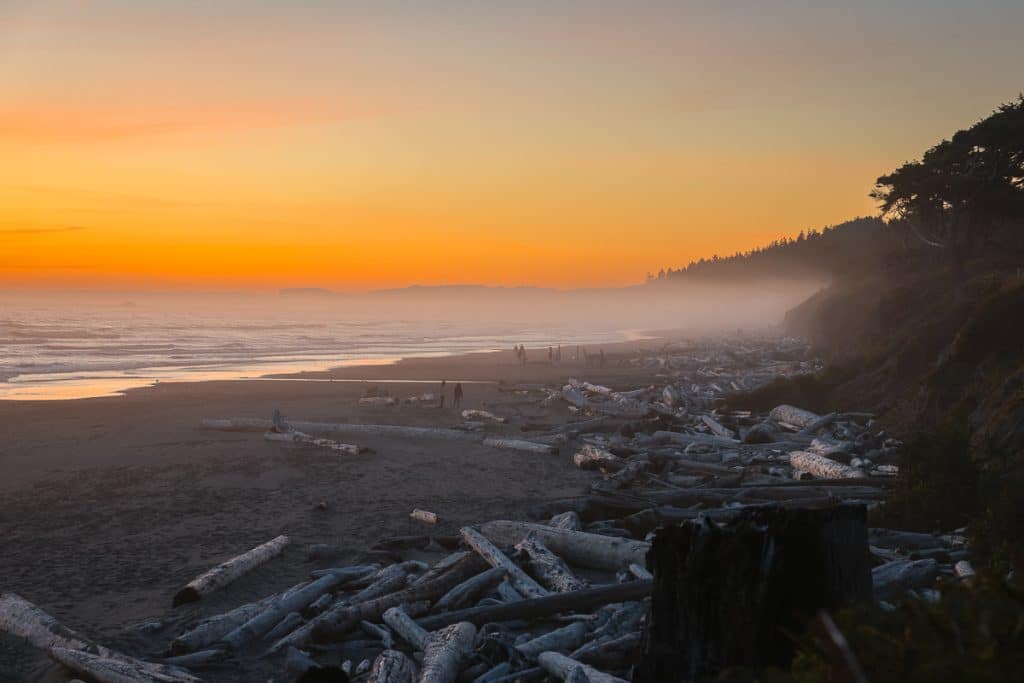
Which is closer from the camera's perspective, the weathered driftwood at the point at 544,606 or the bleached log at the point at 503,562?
the weathered driftwood at the point at 544,606

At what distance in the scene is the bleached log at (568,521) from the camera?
1153 centimetres

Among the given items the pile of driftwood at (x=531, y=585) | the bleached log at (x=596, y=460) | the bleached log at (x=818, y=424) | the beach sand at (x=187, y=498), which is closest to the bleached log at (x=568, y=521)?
the pile of driftwood at (x=531, y=585)

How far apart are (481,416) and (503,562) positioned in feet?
50.6

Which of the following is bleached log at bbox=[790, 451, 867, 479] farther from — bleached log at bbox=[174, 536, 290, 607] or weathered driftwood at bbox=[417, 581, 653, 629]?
bleached log at bbox=[174, 536, 290, 607]

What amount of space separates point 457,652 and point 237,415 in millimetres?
20640

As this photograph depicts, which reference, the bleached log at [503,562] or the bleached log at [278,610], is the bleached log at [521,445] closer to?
the bleached log at [503,562]

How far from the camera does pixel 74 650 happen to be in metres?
7.27

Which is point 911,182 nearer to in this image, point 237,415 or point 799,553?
point 237,415

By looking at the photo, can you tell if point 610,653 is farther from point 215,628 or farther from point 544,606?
point 215,628

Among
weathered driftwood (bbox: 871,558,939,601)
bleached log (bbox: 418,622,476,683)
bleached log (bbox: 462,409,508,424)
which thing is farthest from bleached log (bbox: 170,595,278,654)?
bleached log (bbox: 462,409,508,424)

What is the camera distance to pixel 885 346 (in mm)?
25047

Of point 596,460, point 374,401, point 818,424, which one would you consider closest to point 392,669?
point 596,460

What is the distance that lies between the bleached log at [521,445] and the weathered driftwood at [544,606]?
417 inches

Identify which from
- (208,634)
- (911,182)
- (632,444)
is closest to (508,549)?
(208,634)
